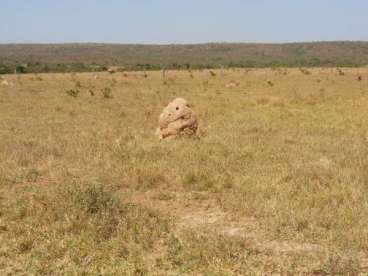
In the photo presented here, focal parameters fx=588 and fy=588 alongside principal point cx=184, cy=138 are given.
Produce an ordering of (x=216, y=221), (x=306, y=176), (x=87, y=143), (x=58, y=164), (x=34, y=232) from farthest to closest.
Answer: (x=87, y=143) < (x=58, y=164) < (x=306, y=176) < (x=216, y=221) < (x=34, y=232)

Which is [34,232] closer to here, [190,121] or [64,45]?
[190,121]

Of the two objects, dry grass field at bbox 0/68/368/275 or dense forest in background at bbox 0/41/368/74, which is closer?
dry grass field at bbox 0/68/368/275

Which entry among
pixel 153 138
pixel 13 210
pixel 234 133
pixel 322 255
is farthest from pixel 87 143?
pixel 322 255

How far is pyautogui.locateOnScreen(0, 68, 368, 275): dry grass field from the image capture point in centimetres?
681

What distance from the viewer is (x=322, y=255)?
269 inches

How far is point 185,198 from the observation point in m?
9.78

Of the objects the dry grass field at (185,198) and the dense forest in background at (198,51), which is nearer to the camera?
the dry grass field at (185,198)

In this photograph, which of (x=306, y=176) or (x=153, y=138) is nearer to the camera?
(x=306, y=176)

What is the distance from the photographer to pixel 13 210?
336 inches

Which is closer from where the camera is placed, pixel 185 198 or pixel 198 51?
pixel 185 198

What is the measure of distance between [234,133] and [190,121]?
4.70ft

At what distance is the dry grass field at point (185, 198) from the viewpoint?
6812 mm

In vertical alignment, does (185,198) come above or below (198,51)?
below

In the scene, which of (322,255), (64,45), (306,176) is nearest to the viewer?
(322,255)
